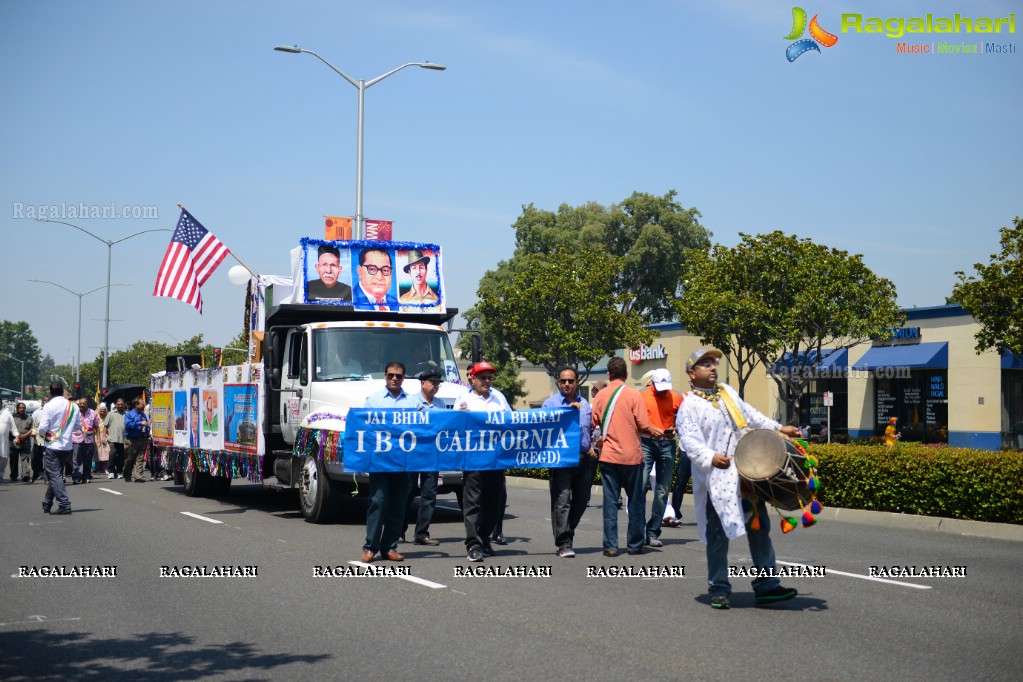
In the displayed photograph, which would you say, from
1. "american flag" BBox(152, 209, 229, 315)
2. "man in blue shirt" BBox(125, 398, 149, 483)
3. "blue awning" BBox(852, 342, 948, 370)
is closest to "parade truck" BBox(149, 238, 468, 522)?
"american flag" BBox(152, 209, 229, 315)

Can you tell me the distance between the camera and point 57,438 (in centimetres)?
1584

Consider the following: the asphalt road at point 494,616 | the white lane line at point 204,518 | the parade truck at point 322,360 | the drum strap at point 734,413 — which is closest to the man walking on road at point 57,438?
the white lane line at point 204,518

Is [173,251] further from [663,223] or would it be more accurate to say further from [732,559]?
[663,223]

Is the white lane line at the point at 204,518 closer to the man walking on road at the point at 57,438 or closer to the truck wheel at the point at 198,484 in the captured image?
the man walking on road at the point at 57,438

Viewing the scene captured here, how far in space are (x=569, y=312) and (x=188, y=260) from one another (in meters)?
35.0

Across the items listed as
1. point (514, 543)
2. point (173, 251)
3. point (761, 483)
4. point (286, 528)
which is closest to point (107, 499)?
point (173, 251)

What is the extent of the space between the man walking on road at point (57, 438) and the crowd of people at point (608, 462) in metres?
6.53

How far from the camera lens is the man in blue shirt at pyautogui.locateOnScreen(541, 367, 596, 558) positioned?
427 inches

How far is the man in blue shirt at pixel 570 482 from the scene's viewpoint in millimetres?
10852

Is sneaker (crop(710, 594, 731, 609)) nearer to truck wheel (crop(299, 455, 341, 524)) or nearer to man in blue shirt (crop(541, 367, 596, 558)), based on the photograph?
man in blue shirt (crop(541, 367, 596, 558))

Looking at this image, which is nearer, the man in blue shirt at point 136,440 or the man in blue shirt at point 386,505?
the man in blue shirt at point 386,505

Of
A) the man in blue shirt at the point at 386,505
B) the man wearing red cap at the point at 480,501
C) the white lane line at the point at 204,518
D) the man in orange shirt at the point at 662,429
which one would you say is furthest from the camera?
the white lane line at the point at 204,518

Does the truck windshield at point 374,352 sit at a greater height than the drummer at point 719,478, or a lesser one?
greater

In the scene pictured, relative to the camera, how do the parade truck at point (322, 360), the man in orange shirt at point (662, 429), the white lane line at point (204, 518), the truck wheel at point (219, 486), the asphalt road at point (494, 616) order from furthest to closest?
the truck wheel at point (219, 486)
the white lane line at point (204, 518)
the parade truck at point (322, 360)
the man in orange shirt at point (662, 429)
the asphalt road at point (494, 616)
